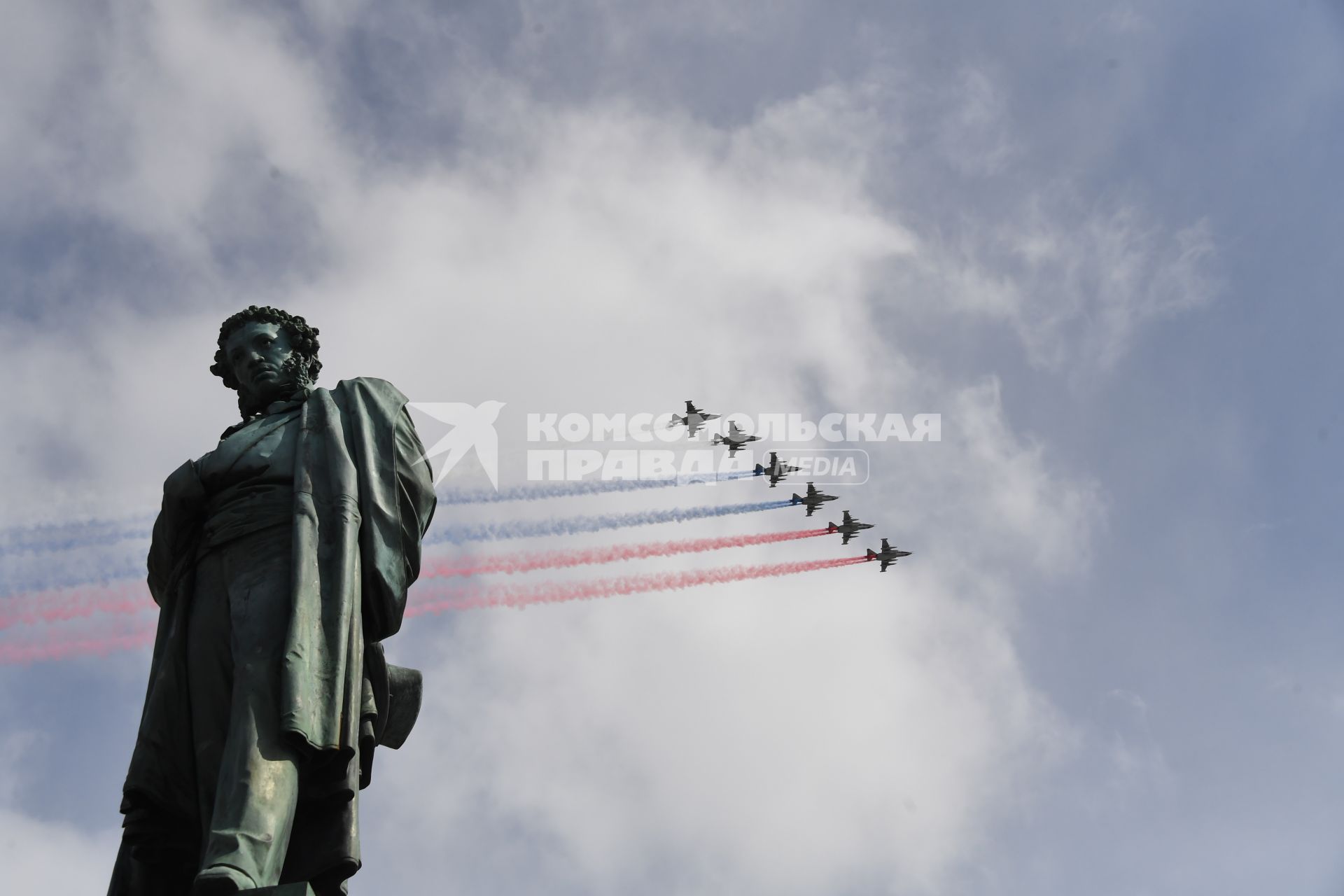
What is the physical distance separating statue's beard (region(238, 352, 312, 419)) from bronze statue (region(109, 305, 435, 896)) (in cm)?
21

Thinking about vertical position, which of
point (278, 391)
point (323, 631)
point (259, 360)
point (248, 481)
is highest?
point (259, 360)

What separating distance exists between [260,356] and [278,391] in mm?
287

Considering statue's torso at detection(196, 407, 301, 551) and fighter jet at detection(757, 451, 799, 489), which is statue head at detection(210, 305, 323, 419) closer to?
statue's torso at detection(196, 407, 301, 551)

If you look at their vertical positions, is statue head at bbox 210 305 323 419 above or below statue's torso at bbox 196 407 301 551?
above

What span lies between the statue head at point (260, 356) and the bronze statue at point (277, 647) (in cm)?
28

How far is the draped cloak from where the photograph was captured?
8656 millimetres

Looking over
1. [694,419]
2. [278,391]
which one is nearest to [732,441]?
[694,419]

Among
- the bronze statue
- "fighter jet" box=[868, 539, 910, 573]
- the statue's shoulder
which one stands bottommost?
the bronze statue

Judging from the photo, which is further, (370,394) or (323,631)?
(370,394)

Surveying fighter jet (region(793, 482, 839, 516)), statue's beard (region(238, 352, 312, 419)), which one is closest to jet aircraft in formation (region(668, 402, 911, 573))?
fighter jet (region(793, 482, 839, 516))

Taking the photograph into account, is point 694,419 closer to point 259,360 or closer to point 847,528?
point 847,528

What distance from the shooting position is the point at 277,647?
8.84 m

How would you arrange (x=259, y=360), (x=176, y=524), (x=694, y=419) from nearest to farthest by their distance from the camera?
(x=176, y=524)
(x=259, y=360)
(x=694, y=419)

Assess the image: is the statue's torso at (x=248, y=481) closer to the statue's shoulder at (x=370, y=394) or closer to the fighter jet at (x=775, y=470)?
the statue's shoulder at (x=370, y=394)
